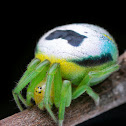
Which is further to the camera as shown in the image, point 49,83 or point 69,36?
point 69,36

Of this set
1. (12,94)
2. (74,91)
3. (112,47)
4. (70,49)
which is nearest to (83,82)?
(74,91)

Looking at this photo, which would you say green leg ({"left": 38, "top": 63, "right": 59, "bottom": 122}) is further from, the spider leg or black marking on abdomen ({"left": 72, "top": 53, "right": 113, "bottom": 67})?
black marking on abdomen ({"left": 72, "top": 53, "right": 113, "bottom": 67})

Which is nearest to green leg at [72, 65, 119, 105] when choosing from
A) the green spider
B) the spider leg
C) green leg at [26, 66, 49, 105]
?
the green spider

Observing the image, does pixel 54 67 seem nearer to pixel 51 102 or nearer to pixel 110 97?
pixel 51 102

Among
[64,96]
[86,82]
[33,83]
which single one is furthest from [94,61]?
[33,83]

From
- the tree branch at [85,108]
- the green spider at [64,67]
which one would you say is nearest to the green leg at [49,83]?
the green spider at [64,67]

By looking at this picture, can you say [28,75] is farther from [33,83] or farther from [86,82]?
[86,82]

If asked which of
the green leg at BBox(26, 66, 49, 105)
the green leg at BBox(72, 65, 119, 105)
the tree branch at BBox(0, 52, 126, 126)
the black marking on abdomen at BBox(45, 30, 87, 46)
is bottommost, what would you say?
the tree branch at BBox(0, 52, 126, 126)
